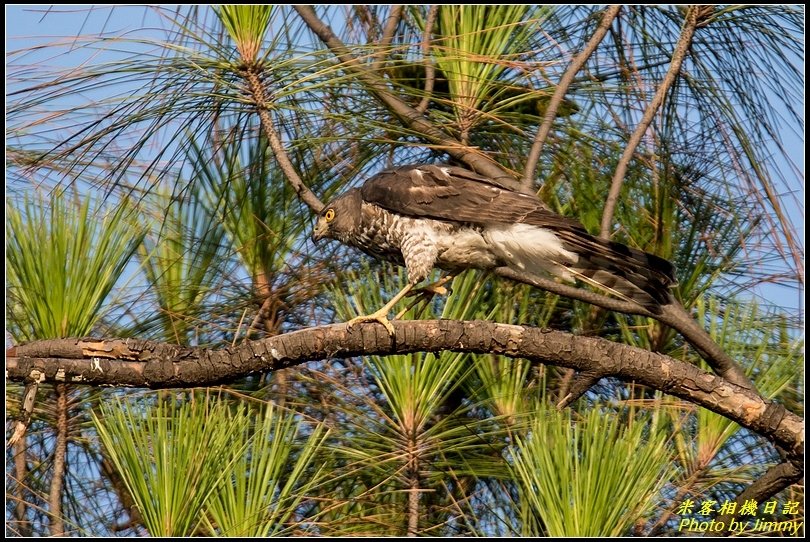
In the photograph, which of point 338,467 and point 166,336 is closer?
point 338,467

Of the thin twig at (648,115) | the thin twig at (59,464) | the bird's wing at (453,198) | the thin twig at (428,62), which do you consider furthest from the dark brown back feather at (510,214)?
the thin twig at (59,464)

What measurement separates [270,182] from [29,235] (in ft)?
3.68

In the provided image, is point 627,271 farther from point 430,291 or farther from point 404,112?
point 404,112

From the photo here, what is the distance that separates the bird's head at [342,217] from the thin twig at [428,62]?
44 cm

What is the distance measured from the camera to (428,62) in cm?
373

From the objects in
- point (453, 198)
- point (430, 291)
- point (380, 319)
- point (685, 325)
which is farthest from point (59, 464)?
point (685, 325)

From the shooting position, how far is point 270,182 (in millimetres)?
4262

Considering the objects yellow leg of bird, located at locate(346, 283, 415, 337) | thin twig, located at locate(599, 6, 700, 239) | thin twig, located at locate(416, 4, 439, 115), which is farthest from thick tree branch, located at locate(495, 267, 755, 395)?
thin twig, located at locate(416, 4, 439, 115)

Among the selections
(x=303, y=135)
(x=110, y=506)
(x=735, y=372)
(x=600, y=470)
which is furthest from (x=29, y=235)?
(x=735, y=372)

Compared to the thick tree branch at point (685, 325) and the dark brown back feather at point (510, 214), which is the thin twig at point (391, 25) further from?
the thick tree branch at point (685, 325)

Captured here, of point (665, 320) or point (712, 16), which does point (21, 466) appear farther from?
point (712, 16)

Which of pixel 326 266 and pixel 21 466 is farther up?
pixel 326 266

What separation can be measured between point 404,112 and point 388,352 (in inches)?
40.0

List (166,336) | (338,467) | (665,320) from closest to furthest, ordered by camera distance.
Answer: (665,320)
(338,467)
(166,336)
